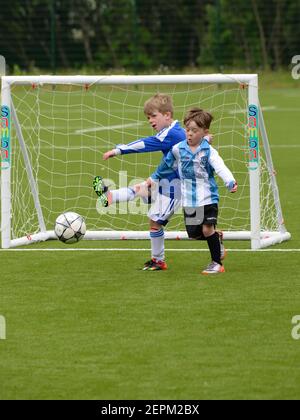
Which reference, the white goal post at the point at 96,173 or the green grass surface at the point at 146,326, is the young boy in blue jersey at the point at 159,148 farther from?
the white goal post at the point at 96,173

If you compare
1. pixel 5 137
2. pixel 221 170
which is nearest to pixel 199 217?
pixel 221 170

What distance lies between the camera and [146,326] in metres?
7.52

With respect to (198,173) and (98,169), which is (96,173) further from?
(198,173)

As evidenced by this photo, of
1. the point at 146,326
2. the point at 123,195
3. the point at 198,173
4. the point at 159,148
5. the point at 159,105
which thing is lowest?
the point at 146,326

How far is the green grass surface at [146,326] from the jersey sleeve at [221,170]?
744mm

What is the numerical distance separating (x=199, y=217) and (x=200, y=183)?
0.27 m

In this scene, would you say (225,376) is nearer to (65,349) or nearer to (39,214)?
(65,349)

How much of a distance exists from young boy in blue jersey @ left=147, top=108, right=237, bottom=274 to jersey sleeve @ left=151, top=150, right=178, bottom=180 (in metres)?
0.17

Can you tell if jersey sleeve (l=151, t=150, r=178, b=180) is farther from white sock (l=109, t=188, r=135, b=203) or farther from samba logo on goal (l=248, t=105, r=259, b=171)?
samba logo on goal (l=248, t=105, r=259, b=171)

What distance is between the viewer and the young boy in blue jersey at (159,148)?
9.55 m

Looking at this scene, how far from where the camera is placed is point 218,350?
688 centimetres

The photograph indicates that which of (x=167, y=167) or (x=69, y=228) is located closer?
(x=167, y=167)
